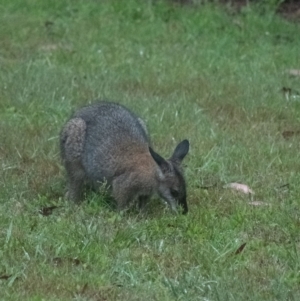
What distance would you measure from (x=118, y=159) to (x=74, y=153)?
1.30ft

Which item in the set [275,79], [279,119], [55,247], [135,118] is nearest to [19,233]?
[55,247]

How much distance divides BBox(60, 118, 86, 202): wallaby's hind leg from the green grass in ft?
0.50

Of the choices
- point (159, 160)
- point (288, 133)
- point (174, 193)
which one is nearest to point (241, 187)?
point (174, 193)

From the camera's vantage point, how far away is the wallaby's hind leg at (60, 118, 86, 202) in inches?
315

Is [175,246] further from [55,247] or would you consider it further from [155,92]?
[155,92]

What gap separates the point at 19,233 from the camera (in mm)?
6863

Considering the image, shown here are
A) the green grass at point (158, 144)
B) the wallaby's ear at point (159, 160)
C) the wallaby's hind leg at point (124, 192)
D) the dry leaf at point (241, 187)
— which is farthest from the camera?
the dry leaf at point (241, 187)

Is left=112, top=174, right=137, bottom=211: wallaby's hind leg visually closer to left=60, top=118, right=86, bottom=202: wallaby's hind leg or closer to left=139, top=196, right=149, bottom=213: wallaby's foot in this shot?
left=139, top=196, right=149, bottom=213: wallaby's foot

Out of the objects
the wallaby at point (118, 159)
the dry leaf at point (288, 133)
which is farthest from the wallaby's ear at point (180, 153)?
the dry leaf at point (288, 133)

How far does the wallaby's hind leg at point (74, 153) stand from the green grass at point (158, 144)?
0.50 ft

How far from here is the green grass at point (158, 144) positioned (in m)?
6.34

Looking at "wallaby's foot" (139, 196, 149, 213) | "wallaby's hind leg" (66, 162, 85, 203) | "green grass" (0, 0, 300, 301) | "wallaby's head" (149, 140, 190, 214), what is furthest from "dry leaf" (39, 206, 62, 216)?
"wallaby's head" (149, 140, 190, 214)

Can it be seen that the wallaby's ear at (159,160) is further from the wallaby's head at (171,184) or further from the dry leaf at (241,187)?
the dry leaf at (241,187)

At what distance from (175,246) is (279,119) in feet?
12.1
